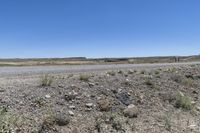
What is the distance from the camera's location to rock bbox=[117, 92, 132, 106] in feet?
42.3

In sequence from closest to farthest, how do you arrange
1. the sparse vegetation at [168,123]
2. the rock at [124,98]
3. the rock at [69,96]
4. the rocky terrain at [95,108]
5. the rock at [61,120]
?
the rocky terrain at [95,108] < the rock at [61,120] < the sparse vegetation at [168,123] < the rock at [69,96] < the rock at [124,98]

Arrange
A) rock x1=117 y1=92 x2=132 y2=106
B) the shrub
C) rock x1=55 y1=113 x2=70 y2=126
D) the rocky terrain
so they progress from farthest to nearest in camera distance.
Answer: the shrub, rock x1=117 y1=92 x2=132 y2=106, rock x1=55 y1=113 x2=70 y2=126, the rocky terrain

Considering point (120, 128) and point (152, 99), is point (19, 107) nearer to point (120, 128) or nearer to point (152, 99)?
point (120, 128)

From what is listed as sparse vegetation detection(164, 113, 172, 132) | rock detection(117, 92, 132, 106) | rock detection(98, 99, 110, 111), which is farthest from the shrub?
rock detection(98, 99, 110, 111)

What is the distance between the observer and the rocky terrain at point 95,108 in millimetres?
9766

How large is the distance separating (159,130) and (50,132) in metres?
3.66

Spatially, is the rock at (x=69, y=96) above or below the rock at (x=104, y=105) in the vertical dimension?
above

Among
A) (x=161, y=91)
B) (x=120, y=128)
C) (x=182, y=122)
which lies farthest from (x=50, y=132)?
(x=161, y=91)

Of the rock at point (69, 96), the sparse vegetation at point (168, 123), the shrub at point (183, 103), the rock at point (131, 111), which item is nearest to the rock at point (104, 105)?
the rock at point (131, 111)

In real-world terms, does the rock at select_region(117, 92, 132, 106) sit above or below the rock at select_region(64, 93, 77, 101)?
below

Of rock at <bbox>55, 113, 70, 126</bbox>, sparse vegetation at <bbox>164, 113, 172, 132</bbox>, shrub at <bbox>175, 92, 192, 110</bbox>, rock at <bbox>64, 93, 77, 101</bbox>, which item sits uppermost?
rock at <bbox>64, 93, 77, 101</bbox>

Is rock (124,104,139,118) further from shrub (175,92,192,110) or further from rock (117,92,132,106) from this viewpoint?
shrub (175,92,192,110)

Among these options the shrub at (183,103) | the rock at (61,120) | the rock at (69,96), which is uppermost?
the rock at (69,96)

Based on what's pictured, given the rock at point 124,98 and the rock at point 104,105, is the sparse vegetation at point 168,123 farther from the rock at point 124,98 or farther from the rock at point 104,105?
the rock at point 104,105
